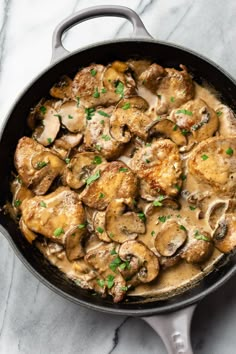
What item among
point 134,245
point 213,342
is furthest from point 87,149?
point 213,342

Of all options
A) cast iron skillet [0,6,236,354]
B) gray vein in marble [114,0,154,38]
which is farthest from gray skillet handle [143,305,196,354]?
gray vein in marble [114,0,154,38]

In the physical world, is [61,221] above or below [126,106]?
A: below

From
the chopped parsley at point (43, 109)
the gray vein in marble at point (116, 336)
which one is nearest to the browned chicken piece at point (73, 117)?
the chopped parsley at point (43, 109)

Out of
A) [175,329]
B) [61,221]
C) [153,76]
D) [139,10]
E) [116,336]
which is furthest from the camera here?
[139,10]

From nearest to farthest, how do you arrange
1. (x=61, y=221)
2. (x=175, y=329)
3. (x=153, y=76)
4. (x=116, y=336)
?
(x=175, y=329) → (x=61, y=221) → (x=153, y=76) → (x=116, y=336)

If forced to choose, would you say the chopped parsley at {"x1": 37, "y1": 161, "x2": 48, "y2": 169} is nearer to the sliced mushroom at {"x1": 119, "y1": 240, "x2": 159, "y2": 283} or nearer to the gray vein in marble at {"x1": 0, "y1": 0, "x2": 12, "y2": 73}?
the sliced mushroom at {"x1": 119, "y1": 240, "x2": 159, "y2": 283}

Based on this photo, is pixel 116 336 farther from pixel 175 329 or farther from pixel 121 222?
pixel 121 222

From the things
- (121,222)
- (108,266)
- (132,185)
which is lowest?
(108,266)

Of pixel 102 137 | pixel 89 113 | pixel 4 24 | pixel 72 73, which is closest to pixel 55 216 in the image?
pixel 102 137
